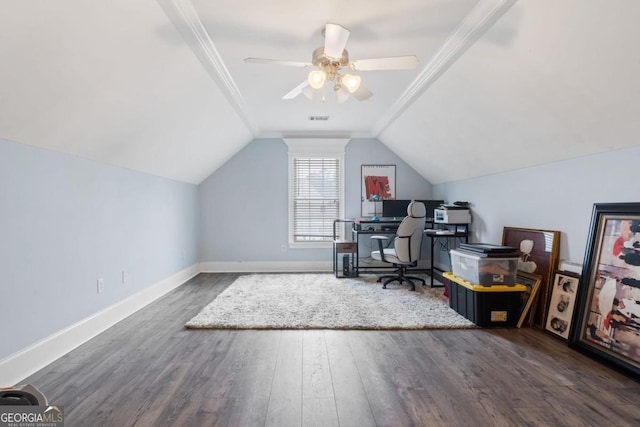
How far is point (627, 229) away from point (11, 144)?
431 cm

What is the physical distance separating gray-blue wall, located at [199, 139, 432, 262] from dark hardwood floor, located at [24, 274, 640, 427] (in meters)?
2.73

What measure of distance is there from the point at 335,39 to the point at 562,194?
2.48 metres

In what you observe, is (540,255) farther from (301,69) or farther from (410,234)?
(301,69)

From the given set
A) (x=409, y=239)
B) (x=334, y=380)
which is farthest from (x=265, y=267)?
(x=334, y=380)

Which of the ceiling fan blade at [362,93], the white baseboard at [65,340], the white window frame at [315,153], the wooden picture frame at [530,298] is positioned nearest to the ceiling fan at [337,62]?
the ceiling fan blade at [362,93]

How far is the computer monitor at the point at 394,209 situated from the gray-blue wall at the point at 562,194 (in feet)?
4.45

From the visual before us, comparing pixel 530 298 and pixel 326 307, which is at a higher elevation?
pixel 530 298

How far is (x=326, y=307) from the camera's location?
3.62 metres

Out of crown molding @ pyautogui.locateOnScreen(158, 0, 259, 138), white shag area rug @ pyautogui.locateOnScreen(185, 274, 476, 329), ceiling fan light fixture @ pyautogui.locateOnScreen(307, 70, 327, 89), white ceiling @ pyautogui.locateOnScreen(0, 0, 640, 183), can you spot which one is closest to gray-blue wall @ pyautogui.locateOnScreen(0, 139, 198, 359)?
white ceiling @ pyautogui.locateOnScreen(0, 0, 640, 183)

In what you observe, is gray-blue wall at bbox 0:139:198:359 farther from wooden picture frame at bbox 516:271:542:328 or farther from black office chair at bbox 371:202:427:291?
wooden picture frame at bbox 516:271:542:328

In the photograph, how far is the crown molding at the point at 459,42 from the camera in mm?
2109

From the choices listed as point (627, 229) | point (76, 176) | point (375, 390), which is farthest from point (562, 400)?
point (76, 176)

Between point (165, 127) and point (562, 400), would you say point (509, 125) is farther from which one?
point (165, 127)

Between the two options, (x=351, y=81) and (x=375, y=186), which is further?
(x=375, y=186)
